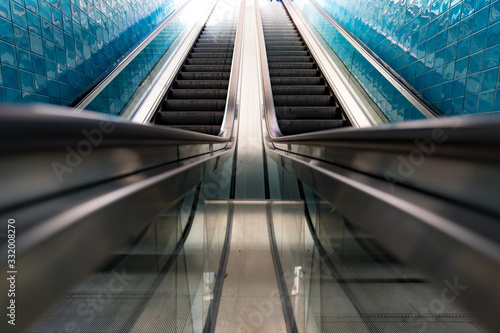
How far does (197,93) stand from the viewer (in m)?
5.10

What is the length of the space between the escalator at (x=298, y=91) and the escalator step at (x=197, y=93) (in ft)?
3.27

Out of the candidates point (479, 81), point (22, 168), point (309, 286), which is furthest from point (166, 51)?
point (22, 168)

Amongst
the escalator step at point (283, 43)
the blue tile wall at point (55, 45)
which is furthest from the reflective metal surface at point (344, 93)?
Answer: the blue tile wall at point (55, 45)

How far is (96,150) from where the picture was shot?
23.8 inches

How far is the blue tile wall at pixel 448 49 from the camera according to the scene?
2.67 meters

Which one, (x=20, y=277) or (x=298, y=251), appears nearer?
(x=20, y=277)

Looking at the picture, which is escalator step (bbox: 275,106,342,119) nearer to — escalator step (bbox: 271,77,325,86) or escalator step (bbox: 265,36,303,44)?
escalator step (bbox: 271,77,325,86)

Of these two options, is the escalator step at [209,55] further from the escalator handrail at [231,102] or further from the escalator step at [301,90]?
the escalator step at [301,90]

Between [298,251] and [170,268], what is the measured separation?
3.23 ft

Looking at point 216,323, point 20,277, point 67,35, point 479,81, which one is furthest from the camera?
point 67,35

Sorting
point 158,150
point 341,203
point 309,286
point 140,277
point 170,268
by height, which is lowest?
point 309,286

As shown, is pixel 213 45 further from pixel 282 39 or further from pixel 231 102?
pixel 231 102

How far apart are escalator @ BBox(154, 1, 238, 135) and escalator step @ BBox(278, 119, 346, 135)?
3.35ft

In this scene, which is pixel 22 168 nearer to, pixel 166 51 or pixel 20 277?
pixel 20 277
